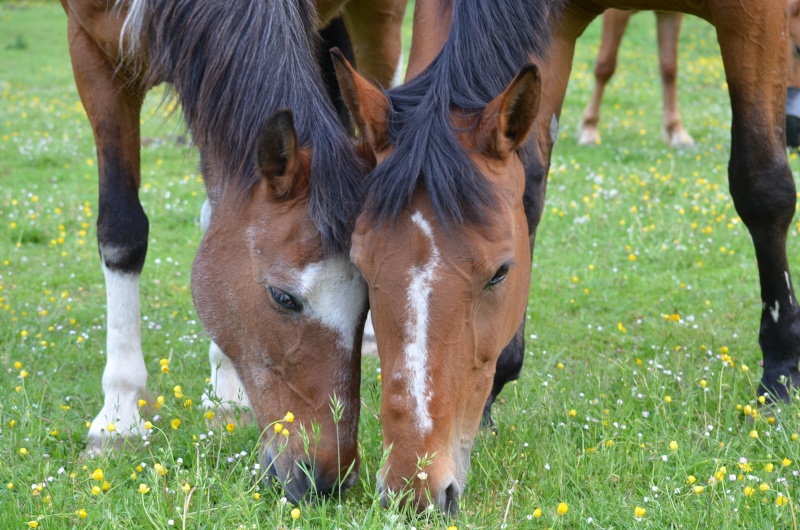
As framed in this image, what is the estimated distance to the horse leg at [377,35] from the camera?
16.4ft

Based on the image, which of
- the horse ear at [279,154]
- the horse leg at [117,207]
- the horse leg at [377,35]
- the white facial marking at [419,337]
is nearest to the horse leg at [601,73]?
the horse leg at [377,35]

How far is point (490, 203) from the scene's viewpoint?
2652mm

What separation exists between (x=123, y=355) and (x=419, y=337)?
72.5 inches

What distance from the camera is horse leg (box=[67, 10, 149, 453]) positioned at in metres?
3.83

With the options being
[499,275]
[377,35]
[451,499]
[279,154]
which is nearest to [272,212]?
[279,154]

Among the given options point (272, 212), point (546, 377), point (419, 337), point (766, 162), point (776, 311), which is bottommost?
point (546, 377)

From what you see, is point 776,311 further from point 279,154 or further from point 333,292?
point 279,154

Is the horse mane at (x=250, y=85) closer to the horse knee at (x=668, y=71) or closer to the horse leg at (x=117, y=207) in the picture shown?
the horse leg at (x=117, y=207)

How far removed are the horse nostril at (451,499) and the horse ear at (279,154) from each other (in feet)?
3.52

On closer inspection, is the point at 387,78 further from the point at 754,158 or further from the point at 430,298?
the point at 430,298

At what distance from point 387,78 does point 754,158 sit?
246 cm

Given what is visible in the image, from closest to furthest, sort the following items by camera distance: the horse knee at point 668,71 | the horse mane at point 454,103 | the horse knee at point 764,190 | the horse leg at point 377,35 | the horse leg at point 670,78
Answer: the horse mane at point 454,103
the horse knee at point 764,190
the horse leg at point 377,35
the horse leg at point 670,78
the horse knee at point 668,71

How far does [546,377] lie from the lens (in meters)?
4.07

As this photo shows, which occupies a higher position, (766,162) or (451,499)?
(766,162)
